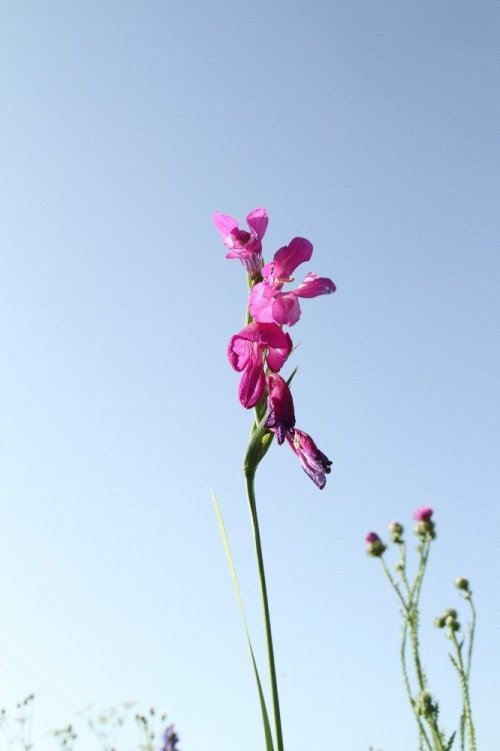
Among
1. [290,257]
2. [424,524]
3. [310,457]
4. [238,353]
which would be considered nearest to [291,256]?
[290,257]

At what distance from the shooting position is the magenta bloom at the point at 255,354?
52.6 inches

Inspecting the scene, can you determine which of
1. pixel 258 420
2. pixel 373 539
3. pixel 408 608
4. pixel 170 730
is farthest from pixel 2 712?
pixel 258 420

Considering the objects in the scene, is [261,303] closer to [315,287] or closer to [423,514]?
[315,287]

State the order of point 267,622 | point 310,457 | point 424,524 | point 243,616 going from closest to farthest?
point 267,622 → point 243,616 → point 310,457 → point 424,524

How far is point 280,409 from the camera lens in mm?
1287

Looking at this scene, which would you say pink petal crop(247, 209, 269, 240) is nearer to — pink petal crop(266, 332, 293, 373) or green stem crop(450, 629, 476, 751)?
pink petal crop(266, 332, 293, 373)

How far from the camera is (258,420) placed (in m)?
1.34

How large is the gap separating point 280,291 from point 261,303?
5 cm

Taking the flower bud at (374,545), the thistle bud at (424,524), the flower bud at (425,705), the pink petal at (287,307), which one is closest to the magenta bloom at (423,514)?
the thistle bud at (424,524)

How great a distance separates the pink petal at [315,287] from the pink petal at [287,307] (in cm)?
2

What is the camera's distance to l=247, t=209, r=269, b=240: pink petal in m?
1.48

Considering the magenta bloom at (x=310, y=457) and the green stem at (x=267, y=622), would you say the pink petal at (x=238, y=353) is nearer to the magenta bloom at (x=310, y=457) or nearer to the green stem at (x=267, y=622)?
the magenta bloom at (x=310, y=457)

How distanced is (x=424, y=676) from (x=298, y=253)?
7.47 ft

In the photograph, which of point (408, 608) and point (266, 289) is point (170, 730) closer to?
point (408, 608)
